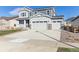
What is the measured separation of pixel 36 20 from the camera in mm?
6293

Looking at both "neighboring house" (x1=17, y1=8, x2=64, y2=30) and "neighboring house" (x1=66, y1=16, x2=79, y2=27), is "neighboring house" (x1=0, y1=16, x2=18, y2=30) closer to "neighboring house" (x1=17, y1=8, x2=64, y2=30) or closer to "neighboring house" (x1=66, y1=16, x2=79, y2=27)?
"neighboring house" (x1=17, y1=8, x2=64, y2=30)

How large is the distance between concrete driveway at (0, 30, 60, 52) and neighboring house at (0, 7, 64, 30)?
28 centimetres

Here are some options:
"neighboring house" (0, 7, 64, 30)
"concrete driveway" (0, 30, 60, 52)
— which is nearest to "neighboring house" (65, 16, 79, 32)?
"neighboring house" (0, 7, 64, 30)

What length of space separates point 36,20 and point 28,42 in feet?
3.66

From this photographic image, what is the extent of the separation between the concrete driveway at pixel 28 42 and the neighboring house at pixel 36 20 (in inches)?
11.0

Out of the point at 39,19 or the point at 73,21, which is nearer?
the point at 73,21

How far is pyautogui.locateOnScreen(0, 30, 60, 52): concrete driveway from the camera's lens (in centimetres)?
528

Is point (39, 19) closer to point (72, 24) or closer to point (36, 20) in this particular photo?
point (36, 20)

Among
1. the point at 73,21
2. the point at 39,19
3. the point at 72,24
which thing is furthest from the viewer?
the point at 39,19

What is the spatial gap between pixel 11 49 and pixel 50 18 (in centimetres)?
219

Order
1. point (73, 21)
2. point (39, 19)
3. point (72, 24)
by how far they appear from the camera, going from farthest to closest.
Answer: point (39, 19) < point (72, 24) < point (73, 21)

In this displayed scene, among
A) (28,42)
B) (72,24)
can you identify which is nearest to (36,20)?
(28,42)

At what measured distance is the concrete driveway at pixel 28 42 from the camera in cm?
528
